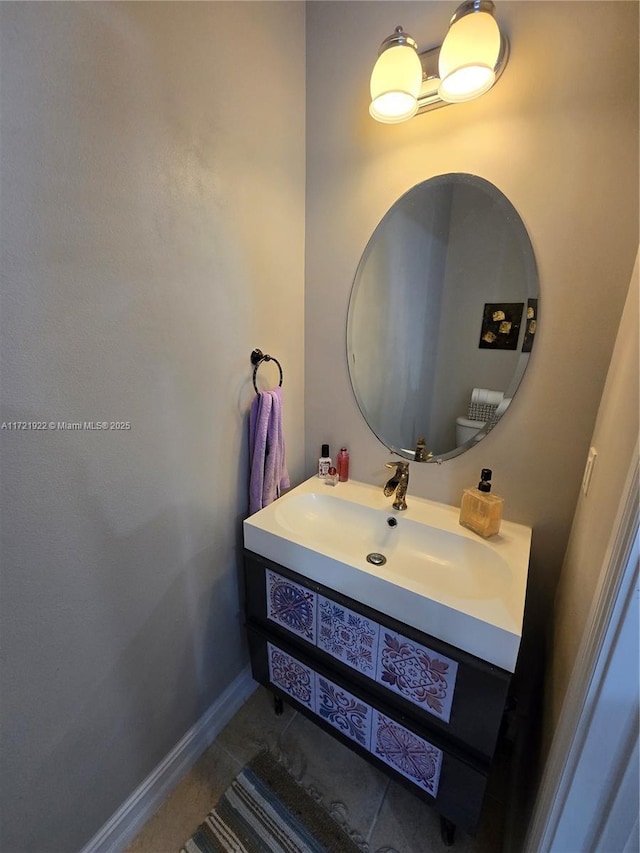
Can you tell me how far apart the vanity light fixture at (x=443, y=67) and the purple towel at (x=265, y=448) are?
3.01 ft

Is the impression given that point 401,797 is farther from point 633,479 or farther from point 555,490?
point 633,479

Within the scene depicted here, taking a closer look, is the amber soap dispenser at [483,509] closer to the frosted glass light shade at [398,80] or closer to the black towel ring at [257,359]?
the black towel ring at [257,359]

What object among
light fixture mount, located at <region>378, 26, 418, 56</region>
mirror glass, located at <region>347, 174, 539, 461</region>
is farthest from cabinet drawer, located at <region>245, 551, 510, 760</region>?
light fixture mount, located at <region>378, 26, 418, 56</region>

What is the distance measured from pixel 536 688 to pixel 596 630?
0.82 meters

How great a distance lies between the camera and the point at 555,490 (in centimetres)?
104

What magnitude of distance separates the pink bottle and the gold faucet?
0.24 m

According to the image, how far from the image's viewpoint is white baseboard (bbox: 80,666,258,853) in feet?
3.31

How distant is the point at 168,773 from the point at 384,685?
2.75ft

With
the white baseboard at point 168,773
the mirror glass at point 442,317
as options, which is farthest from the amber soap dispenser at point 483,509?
the white baseboard at point 168,773

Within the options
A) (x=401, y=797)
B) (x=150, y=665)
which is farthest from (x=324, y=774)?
(x=150, y=665)

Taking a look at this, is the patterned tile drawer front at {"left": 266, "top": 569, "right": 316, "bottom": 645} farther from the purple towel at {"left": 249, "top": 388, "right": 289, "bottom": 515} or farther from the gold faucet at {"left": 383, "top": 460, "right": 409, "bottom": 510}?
the gold faucet at {"left": 383, "top": 460, "right": 409, "bottom": 510}

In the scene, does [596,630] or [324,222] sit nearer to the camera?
[596,630]

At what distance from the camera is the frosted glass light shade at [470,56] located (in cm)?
83

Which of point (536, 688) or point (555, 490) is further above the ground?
point (555, 490)
